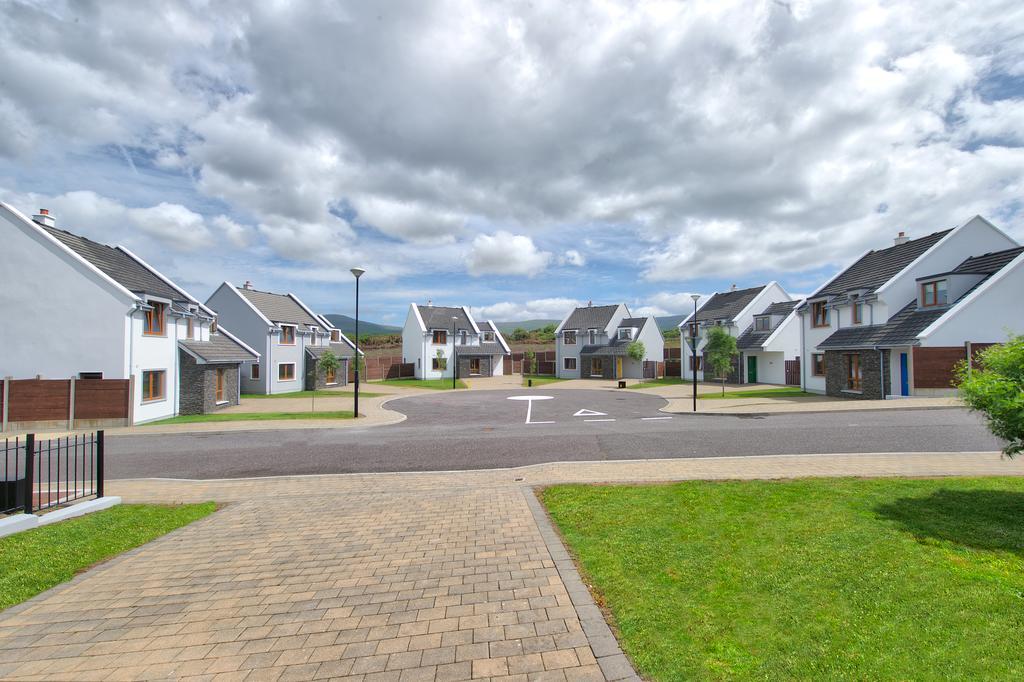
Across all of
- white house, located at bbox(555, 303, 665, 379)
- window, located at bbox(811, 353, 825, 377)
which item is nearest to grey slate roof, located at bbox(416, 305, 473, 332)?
white house, located at bbox(555, 303, 665, 379)

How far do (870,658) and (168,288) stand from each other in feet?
103

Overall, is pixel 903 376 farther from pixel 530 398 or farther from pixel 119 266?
pixel 119 266

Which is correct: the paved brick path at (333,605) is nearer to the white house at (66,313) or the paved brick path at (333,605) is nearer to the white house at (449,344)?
the white house at (66,313)

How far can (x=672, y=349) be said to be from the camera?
51281 millimetres

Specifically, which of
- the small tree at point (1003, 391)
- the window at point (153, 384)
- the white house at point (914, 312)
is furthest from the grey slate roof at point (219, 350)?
the white house at point (914, 312)

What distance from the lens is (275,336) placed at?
35375mm

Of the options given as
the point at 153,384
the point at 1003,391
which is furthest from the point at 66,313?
the point at 1003,391

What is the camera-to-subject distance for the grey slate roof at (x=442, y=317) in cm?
5056

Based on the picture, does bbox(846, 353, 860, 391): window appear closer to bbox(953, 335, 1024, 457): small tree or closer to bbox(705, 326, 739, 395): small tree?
bbox(705, 326, 739, 395): small tree

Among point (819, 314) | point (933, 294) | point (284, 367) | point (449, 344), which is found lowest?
point (284, 367)

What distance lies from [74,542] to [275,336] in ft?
101

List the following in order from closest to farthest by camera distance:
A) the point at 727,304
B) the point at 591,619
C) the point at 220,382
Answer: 1. the point at 591,619
2. the point at 220,382
3. the point at 727,304

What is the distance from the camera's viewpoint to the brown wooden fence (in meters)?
19.1

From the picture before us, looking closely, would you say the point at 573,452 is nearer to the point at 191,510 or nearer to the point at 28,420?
the point at 191,510
